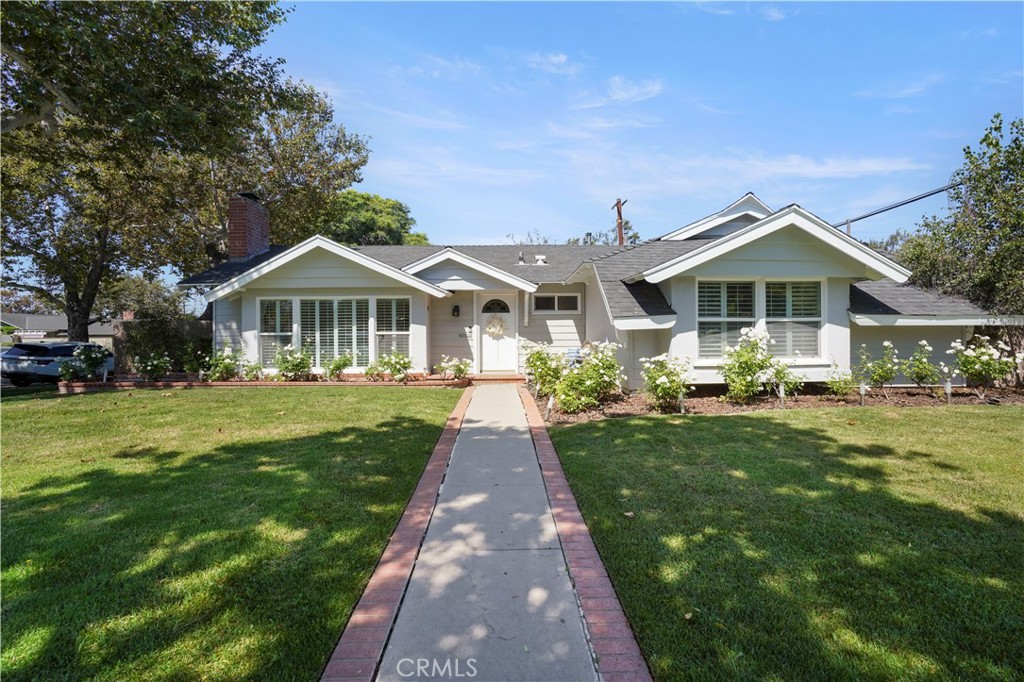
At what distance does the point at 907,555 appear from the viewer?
333 centimetres

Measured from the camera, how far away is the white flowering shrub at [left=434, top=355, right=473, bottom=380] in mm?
12852

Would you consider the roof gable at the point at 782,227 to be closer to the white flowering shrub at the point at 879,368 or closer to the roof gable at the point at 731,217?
the white flowering shrub at the point at 879,368

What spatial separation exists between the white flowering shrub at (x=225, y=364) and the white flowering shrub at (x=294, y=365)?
3.49 feet

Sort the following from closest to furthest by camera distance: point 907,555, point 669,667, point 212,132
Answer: point 669,667
point 907,555
point 212,132

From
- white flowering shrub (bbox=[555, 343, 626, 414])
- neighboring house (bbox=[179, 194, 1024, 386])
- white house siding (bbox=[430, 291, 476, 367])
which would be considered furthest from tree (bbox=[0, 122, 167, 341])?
white flowering shrub (bbox=[555, 343, 626, 414])

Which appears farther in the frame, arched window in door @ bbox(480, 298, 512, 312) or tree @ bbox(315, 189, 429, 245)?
tree @ bbox(315, 189, 429, 245)

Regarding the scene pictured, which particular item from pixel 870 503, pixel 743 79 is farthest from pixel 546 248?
pixel 870 503

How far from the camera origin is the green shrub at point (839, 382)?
9.39 m

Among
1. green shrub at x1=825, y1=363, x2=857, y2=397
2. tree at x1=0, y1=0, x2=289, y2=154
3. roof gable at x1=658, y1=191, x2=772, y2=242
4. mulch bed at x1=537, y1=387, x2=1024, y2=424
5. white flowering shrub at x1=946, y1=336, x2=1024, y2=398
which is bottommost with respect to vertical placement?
mulch bed at x1=537, y1=387, x2=1024, y2=424

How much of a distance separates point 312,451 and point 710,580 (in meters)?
4.74

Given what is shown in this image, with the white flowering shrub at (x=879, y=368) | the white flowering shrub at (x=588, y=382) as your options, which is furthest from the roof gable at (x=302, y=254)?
the white flowering shrub at (x=879, y=368)

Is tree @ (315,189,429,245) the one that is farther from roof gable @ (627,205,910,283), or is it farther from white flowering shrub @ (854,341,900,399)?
white flowering shrub @ (854,341,900,399)

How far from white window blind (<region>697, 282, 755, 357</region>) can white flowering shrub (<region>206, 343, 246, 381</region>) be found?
38.8 ft

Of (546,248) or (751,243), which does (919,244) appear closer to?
(751,243)
